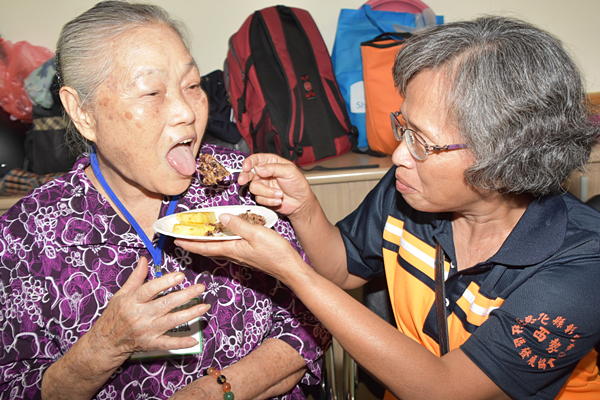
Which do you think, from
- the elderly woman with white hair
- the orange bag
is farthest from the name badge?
the orange bag

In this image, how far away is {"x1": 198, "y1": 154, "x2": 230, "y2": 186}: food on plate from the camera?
56.5 inches

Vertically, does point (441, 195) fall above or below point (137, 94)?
below

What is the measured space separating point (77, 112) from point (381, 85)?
1.81 metres

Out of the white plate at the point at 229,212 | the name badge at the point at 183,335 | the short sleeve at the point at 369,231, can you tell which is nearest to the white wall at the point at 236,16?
the short sleeve at the point at 369,231

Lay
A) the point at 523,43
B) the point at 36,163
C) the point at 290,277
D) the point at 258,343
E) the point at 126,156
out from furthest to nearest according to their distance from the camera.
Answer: the point at 36,163 < the point at 258,343 < the point at 126,156 < the point at 290,277 < the point at 523,43

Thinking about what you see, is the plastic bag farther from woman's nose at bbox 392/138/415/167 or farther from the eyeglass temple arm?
the eyeglass temple arm

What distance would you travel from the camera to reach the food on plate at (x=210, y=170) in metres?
1.43

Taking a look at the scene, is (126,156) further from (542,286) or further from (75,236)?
(542,286)

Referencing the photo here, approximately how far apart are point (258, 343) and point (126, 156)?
0.78 metres

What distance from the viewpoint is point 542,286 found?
1.05 m

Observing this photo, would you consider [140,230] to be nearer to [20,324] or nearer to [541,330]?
[20,324]

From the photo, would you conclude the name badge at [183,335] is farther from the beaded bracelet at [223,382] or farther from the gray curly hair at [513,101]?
the gray curly hair at [513,101]

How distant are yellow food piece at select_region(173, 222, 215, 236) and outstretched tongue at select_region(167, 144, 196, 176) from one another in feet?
0.79

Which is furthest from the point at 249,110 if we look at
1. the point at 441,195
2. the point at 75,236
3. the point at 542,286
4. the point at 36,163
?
the point at 542,286
